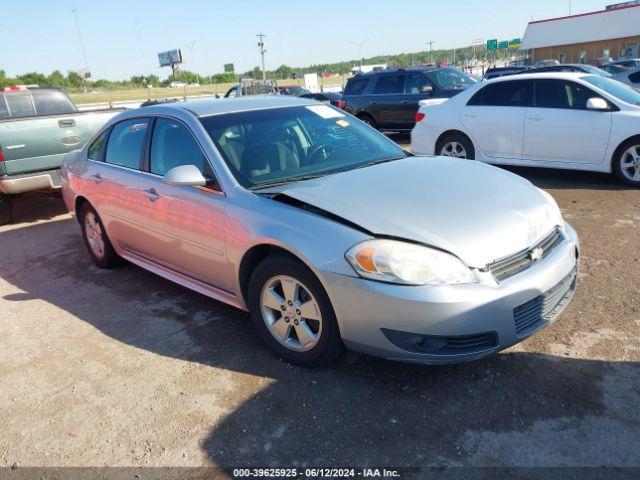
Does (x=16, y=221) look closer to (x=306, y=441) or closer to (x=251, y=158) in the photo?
(x=251, y=158)

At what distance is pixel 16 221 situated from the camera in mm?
8016

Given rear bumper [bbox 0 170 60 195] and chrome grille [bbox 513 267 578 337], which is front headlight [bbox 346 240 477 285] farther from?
rear bumper [bbox 0 170 60 195]

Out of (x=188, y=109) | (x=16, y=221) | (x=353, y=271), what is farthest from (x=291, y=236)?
(x=16, y=221)

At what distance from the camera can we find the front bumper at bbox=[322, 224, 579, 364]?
267 cm

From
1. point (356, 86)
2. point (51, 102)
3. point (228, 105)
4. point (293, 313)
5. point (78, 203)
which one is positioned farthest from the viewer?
point (356, 86)

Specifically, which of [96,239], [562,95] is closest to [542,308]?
[96,239]

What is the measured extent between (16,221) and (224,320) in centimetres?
558

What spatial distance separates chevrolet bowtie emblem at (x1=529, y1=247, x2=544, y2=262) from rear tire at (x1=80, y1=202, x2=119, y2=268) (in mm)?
3867

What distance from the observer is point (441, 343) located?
108 inches

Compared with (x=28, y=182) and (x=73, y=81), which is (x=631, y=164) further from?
(x=73, y=81)

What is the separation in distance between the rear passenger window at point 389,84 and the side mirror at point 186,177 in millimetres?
9868

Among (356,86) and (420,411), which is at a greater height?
(356,86)

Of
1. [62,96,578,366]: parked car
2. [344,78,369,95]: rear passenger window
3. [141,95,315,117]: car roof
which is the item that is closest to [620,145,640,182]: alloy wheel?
[62,96,578,366]: parked car

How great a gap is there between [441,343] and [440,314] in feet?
0.62
